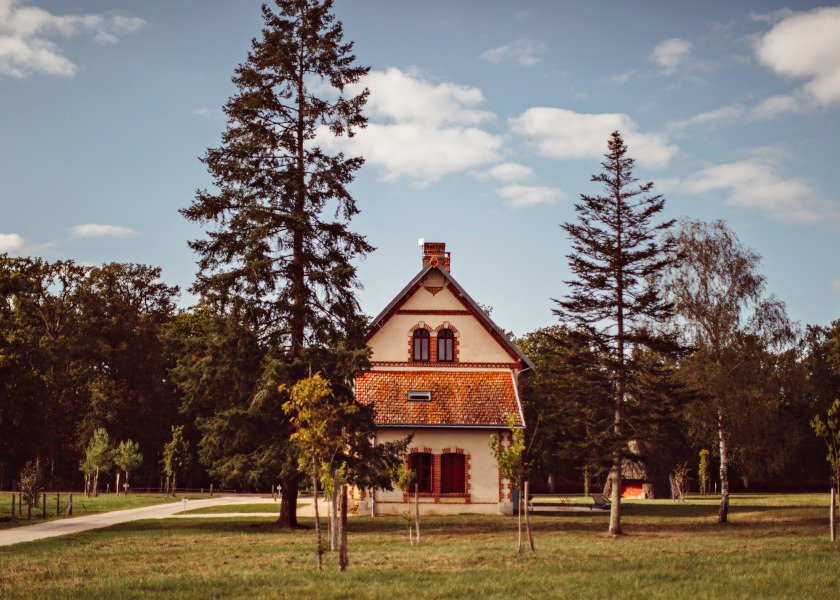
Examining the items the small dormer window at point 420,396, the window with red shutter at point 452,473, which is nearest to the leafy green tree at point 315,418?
the window with red shutter at point 452,473

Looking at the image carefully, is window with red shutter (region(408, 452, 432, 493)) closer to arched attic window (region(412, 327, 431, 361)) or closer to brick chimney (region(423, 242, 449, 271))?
arched attic window (region(412, 327, 431, 361))

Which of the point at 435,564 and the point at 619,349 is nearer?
the point at 435,564

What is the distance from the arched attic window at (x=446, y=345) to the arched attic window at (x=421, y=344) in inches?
21.5

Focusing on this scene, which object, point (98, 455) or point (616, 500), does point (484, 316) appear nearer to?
point (616, 500)

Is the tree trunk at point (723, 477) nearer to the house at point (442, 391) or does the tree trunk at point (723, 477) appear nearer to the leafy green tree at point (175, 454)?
the house at point (442, 391)

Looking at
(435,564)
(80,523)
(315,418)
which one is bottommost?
(80,523)

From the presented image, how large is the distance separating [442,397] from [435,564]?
18.6 metres

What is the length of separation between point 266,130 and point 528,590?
2005 centimetres

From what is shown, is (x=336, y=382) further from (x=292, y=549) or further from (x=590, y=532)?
(x=590, y=532)

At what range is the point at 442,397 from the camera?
36219 mm

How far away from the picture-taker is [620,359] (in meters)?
28.1

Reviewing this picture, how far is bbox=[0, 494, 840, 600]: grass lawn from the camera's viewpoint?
13.8m

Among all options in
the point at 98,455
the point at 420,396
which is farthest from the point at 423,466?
the point at 98,455

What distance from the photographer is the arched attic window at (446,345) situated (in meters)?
37.8
